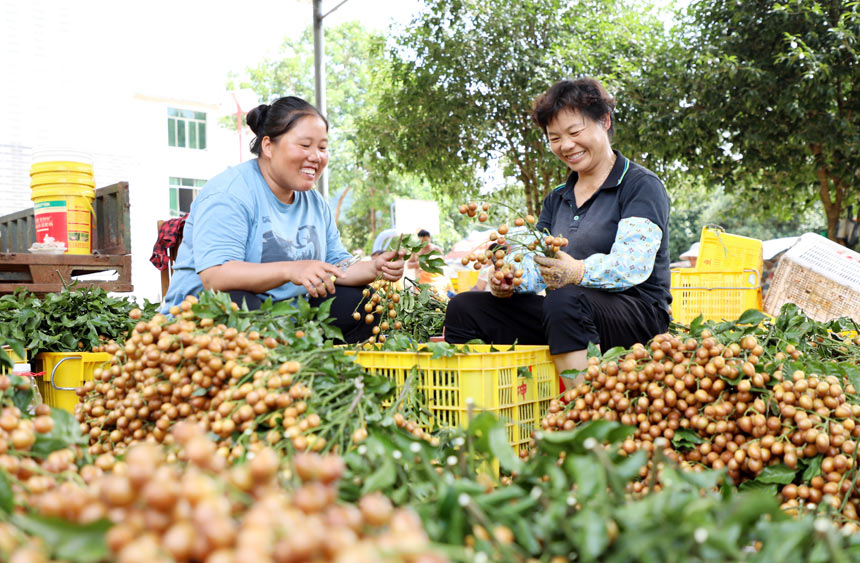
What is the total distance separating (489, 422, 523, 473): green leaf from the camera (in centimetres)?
113

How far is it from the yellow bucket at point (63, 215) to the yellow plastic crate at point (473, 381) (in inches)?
100

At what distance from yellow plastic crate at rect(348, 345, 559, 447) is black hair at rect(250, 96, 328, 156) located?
112 cm

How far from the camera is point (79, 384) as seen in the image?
2.70 metres

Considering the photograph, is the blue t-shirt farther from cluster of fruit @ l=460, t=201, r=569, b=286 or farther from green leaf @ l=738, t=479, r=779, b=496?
green leaf @ l=738, t=479, r=779, b=496

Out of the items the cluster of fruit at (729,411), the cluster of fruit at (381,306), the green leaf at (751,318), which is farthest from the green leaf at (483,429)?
the cluster of fruit at (381,306)

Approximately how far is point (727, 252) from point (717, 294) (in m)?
1.02

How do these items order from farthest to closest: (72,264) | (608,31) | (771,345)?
(608,31) → (72,264) → (771,345)

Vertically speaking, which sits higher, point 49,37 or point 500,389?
point 49,37

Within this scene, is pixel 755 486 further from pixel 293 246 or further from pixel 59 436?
pixel 293 246

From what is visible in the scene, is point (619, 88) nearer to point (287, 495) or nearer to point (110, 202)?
point (110, 202)

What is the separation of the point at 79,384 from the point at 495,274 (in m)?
1.67

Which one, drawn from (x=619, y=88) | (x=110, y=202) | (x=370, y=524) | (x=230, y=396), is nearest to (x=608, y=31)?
(x=619, y=88)

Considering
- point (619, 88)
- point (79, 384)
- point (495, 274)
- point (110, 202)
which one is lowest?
point (79, 384)

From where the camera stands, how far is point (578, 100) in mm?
2865
